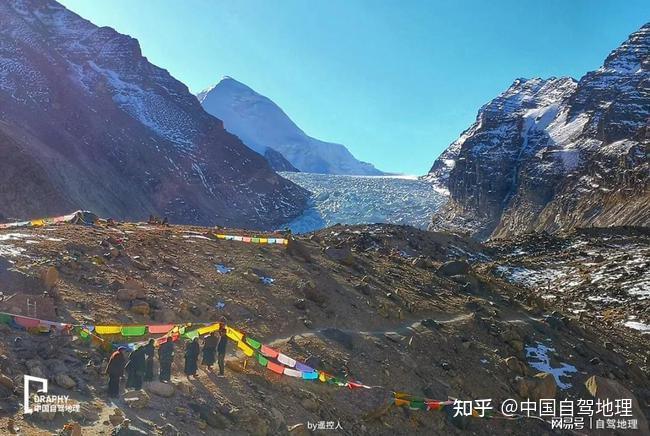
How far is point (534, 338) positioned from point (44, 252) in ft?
60.1

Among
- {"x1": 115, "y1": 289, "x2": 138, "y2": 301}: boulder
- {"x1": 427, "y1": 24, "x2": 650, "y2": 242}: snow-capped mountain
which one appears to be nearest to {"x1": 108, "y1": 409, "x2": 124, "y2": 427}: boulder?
{"x1": 115, "y1": 289, "x2": 138, "y2": 301}: boulder

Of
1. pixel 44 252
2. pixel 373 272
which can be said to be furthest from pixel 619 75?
pixel 44 252

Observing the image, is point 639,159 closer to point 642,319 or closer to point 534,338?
point 642,319

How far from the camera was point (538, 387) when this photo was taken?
18.9m

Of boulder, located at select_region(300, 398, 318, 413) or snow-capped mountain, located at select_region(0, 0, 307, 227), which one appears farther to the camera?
snow-capped mountain, located at select_region(0, 0, 307, 227)

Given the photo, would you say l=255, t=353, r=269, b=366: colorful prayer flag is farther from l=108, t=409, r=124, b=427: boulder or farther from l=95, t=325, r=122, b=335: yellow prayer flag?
l=108, t=409, r=124, b=427: boulder

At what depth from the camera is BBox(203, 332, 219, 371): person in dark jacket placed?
555 inches

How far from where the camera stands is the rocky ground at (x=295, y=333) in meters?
12.1

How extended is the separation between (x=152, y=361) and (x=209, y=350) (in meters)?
1.67

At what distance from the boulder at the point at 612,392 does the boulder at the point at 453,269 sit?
1006 cm

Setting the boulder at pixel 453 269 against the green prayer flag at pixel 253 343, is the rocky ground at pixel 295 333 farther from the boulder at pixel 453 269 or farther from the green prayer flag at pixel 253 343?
the green prayer flag at pixel 253 343

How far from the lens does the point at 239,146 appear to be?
117m

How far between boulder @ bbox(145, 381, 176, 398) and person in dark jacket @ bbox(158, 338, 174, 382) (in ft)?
1.72

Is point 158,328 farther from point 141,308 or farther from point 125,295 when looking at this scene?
point 125,295
